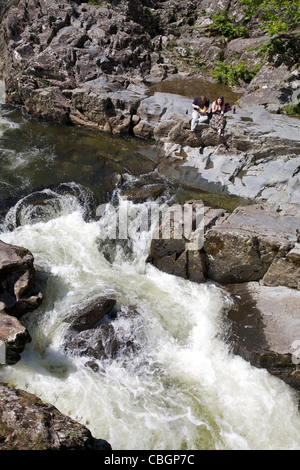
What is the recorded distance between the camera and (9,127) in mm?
14438

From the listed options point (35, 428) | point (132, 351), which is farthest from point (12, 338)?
point (132, 351)

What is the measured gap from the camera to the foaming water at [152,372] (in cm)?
593

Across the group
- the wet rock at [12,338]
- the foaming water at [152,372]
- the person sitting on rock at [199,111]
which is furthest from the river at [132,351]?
the person sitting on rock at [199,111]

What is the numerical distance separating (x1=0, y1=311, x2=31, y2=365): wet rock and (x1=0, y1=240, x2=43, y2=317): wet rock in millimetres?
792

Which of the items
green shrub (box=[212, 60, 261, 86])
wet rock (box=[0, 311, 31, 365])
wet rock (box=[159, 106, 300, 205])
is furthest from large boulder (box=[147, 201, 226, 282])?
green shrub (box=[212, 60, 261, 86])

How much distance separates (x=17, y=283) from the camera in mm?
7250

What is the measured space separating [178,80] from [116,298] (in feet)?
50.9

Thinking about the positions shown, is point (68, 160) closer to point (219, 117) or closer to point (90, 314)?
point (219, 117)

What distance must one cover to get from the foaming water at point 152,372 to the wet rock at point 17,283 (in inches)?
18.5

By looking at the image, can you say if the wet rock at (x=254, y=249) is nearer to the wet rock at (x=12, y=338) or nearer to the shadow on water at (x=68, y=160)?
the shadow on water at (x=68, y=160)

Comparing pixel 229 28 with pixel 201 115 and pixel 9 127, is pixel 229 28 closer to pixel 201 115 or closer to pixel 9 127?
pixel 201 115

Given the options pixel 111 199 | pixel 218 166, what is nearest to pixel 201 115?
pixel 218 166

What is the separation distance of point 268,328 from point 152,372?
2.96m

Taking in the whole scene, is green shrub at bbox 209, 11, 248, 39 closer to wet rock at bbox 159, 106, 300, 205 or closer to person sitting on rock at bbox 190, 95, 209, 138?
wet rock at bbox 159, 106, 300, 205
